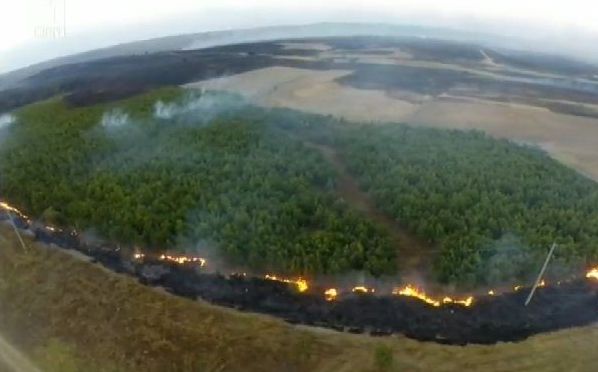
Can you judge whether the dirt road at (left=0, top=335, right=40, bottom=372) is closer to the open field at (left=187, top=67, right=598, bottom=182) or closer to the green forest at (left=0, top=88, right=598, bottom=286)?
the green forest at (left=0, top=88, right=598, bottom=286)

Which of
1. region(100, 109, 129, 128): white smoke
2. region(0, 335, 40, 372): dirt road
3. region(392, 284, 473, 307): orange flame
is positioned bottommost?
region(0, 335, 40, 372): dirt road

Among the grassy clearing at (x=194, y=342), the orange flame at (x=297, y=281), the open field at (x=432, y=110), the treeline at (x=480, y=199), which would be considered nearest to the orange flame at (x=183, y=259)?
the grassy clearing at (x=194, y=342)

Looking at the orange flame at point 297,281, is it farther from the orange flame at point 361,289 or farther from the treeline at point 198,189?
the orange flame at point 361,289

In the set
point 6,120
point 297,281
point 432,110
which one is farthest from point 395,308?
point 6,120

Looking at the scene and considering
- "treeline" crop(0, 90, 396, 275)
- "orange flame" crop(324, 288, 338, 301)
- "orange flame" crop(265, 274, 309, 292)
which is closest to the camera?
"orange flame" crop(324, 288, 338, 301)

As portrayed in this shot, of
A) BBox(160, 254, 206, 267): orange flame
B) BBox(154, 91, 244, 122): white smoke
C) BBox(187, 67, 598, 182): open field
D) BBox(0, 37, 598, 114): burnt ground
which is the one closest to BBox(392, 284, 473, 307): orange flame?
BBox(160, 254, 206, 267): orange flame

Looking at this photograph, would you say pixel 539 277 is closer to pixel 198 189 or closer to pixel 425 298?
pixel 425 298

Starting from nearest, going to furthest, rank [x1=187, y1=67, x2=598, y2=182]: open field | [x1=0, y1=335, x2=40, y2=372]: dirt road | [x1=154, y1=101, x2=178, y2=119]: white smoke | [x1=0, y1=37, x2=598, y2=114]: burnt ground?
[x1=0, y1=335, x2=40, y2=372]: dirt road, [x1=187, y1=67, x2=598, y2=182]: open field, [x1=154, y1=101, x2=178, y2=119]: white smoke, [x1=0, y1=37, x2=598, y2=114]: burnt ground
